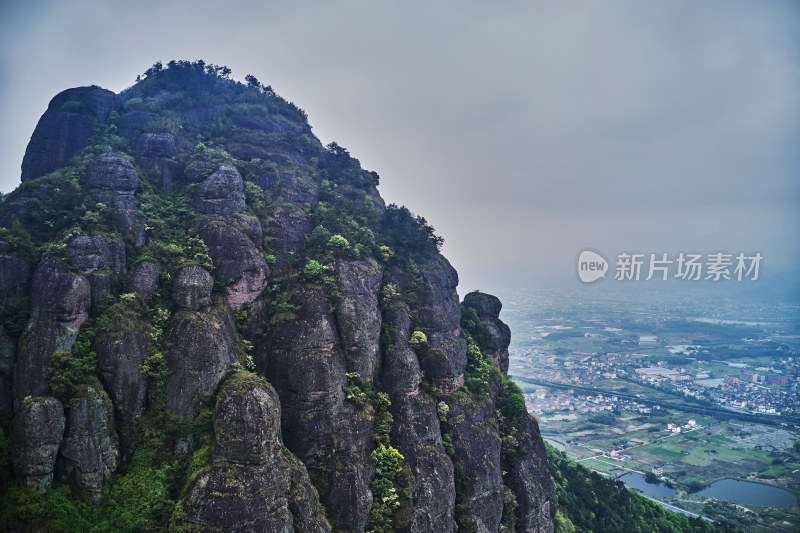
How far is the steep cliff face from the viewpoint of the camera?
78.1ft

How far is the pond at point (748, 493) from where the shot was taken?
242ft

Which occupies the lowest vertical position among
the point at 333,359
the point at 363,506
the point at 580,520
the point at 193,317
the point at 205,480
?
the point at 580,520

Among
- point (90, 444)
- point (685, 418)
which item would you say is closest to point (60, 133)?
point (90, 444)

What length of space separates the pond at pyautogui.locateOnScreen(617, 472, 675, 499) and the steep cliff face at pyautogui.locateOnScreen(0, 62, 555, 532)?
5185 centimetres

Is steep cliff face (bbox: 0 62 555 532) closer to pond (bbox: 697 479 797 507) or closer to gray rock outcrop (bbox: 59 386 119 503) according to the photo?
gray rock outcrop (bbox: 59 386 119 503)

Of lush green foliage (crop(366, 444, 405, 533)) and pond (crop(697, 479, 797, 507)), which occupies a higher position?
lush green foliage (crop(366, 444, 405, 533))

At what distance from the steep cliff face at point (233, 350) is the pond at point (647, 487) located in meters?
51.9

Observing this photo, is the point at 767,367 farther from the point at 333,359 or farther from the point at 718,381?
the point at 333,359

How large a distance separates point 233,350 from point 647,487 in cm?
8772

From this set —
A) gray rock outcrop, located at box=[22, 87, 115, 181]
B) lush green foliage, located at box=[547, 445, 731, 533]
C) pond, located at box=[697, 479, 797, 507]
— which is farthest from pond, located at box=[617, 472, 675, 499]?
gray rock outcrop, located at box=[22, 87, 115, 181]

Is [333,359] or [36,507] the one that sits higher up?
[333,359]

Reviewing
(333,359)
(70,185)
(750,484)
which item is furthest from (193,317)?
(750,484)

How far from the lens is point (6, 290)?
89.1 ft

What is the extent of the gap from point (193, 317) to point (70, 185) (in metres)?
16.7
